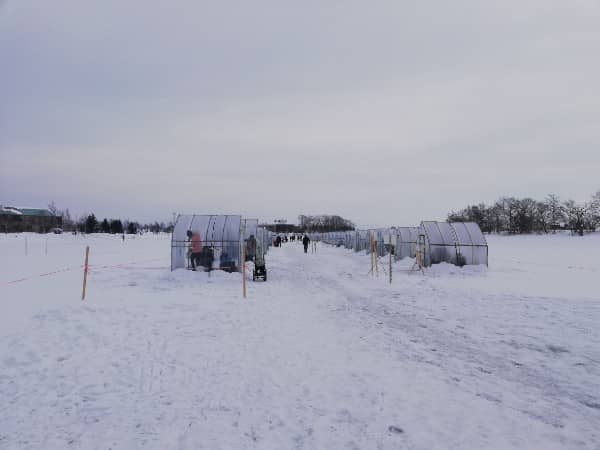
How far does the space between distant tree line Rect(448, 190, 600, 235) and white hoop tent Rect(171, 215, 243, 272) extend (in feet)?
226

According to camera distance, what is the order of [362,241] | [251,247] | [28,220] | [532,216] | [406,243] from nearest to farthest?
1. [251,247]
2. [406,243]
3. [362,241]
4. [532,216]
5. [28,220]

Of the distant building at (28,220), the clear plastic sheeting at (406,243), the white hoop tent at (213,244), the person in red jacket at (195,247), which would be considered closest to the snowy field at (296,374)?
the person in red jacket at (195,247)

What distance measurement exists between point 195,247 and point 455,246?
44.6 ft

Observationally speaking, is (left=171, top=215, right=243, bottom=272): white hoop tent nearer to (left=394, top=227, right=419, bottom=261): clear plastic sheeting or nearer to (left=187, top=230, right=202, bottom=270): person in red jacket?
(left=187, top=230, right=202, bottom=270): person in red jacket

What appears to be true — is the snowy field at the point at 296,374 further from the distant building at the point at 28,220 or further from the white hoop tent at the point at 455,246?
the distant building at the point at 28,220

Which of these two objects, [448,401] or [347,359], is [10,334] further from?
[448,401]

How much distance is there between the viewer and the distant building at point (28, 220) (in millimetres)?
102719

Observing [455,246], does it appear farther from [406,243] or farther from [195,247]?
[195,247]

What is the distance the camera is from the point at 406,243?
1030 inches

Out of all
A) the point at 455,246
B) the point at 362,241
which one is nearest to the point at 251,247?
the point at 455,246

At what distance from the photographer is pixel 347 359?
20.3 feet

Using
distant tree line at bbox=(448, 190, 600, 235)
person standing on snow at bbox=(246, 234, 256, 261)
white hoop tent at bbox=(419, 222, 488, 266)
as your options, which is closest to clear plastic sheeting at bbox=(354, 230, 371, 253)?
A: white hoop tent at bbox=(419, 222, 488, 266)

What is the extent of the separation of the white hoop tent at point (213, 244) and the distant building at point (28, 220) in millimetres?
103757

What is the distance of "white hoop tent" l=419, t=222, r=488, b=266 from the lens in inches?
811
